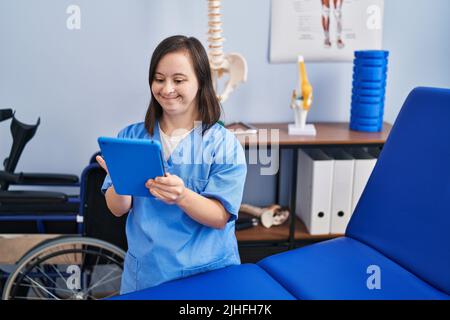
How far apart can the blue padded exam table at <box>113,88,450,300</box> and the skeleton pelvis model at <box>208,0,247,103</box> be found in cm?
87

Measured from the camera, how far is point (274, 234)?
7.16ft

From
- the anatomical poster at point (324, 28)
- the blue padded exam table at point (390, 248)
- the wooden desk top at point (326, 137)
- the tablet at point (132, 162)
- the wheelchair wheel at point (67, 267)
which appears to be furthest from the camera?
the anatomical poster at point (324, 28)

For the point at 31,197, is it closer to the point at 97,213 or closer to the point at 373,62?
the point at 97,213

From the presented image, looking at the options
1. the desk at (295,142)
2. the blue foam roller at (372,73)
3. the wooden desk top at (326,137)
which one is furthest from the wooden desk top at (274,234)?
the blue foam roller at (372,73)

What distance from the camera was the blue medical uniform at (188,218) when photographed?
47.0 inches

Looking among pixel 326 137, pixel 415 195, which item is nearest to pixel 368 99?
pixel 326 137

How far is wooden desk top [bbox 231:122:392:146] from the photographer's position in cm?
198

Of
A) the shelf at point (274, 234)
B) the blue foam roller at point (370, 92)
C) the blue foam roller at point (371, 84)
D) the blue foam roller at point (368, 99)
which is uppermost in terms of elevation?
the blue foam roller at point (371, 84)

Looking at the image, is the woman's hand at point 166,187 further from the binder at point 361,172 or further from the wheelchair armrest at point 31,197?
the binder at point 361,172

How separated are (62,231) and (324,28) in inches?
54.9

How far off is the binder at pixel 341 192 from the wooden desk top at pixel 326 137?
A: 102 millimetres

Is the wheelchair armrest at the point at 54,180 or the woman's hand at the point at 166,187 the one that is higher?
the woman's hand at the point at 166,187

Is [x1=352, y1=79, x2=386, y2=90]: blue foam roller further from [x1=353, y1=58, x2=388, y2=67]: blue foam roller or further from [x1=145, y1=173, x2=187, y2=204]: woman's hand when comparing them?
[x1=145, y1=173, x2=187, y2=204]: woman's hand

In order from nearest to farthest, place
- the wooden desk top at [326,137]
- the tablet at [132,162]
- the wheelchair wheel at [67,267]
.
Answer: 1. the tablet at [132,162]
2. the wheelchair wheel at [67,267]
3. the wooden desk top at [326,137]
